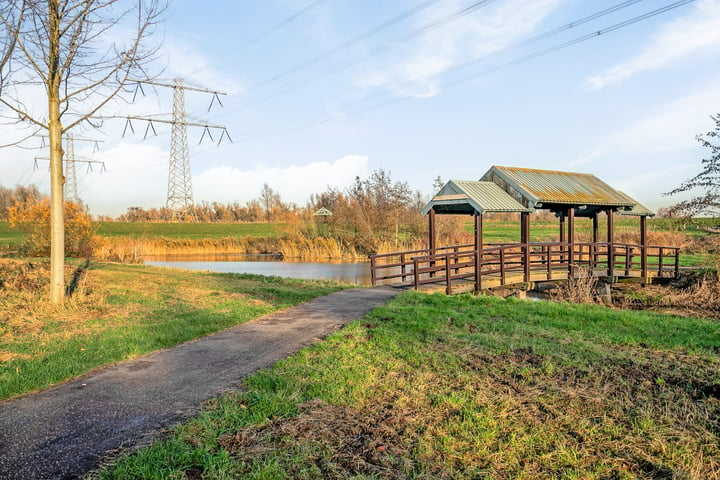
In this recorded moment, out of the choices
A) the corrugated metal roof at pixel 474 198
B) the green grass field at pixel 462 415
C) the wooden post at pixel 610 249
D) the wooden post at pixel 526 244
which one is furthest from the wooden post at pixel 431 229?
the green grass field at pixel 462 415

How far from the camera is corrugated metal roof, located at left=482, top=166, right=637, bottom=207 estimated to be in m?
16.1

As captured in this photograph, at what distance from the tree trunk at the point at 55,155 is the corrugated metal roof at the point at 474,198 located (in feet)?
32.6

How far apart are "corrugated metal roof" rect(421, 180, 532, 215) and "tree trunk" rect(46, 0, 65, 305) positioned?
9.92 meters

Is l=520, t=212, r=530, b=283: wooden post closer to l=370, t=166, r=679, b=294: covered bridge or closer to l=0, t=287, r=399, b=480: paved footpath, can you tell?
l=370, t=166, r=679, b=294: covered bridge

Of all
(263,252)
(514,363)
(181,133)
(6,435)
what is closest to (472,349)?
(514,363)

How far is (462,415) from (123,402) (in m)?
3.41

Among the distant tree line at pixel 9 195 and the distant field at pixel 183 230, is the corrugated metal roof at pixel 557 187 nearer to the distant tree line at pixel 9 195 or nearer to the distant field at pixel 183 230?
the distant field at pixel 183 230

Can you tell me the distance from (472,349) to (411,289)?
7.53 metres

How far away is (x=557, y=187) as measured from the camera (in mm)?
17406

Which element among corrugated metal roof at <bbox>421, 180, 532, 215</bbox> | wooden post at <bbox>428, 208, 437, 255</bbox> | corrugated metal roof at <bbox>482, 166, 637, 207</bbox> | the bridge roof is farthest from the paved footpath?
corrugated metal roof at <bbox>482, 166, 637, 207</bbox>

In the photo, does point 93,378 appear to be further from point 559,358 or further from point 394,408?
point 559,358

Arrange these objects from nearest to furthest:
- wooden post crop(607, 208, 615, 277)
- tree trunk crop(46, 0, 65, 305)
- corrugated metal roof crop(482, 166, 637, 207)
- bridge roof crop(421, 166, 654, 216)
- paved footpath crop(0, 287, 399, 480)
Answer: paved footpath crop(0, 287, 399, 480) → tree trunk crop(46, 0, 65, 305) → bridge roof crop(421, 166, 654, 216) → corrugated metal roof crop(482, 166, 637, 207) → wooden post crop(607, 208, 615, 277)

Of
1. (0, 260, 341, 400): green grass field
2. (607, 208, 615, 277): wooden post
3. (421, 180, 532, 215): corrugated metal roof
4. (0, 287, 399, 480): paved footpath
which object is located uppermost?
(421, 180, 532, 215): corrugated metal roof

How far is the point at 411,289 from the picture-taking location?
14289 mm
